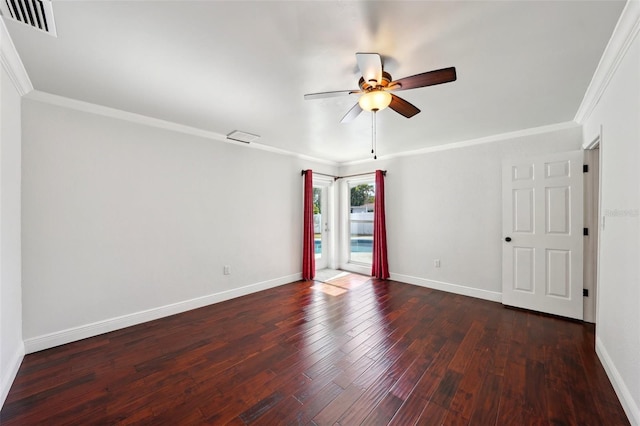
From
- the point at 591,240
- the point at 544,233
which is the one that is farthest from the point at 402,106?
the point at 591,240

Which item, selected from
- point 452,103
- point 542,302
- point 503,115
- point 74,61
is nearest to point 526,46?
point 452,103

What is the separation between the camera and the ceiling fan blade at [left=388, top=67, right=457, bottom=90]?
1642mm

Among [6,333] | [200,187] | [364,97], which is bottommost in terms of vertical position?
[6,333]

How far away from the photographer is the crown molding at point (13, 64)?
1.65 meters

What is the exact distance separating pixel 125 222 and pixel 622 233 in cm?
453

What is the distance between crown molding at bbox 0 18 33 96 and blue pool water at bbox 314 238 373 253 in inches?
183

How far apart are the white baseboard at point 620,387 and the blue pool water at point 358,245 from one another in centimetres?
372

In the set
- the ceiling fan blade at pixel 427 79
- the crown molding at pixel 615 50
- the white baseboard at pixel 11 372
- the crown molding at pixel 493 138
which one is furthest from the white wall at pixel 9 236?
the crown molding at pixel 493 138

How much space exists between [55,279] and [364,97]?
340 centimetres

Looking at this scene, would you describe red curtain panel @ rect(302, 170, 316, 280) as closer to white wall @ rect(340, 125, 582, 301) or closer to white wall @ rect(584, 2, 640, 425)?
white wall @ rect(340, 125, 582, 301)

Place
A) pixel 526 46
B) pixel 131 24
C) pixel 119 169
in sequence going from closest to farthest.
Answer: pixel 131 24
pixel 526 46
pixel 119 169

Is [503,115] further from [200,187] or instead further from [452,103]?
[200,187]

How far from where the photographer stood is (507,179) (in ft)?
11.6

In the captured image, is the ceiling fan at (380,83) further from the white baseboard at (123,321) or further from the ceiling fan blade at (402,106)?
the white baseboard at (123,321)
